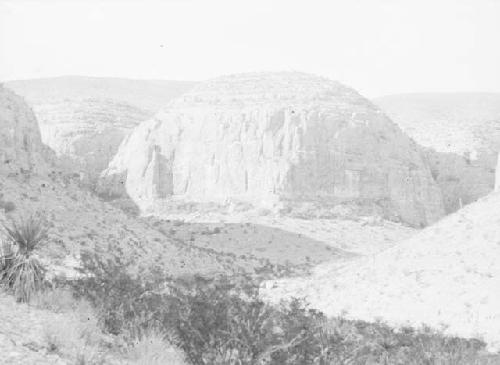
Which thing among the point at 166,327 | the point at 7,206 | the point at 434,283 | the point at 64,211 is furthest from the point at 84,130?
the point at 166,327

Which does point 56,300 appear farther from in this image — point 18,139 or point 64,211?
point 18,139

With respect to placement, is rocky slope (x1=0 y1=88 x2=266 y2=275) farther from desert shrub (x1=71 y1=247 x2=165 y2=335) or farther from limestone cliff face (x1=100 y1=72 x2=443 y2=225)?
limestone cliff face (x1=100 y1=72 x2=443 y2=225)

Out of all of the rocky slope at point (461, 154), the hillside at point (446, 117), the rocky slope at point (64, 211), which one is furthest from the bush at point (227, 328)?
the hillside at point (446, 117)

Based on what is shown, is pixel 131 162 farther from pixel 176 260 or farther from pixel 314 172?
pixel 176 260

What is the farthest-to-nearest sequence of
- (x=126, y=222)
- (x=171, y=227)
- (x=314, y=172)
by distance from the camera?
(x=314, y=172) → (x=171, y=227) → (x=126, y=222)

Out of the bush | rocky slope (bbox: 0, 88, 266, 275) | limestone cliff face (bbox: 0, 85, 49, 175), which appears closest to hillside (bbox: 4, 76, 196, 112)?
limestone cliff face (bbox: 0, 85, 49, 175)

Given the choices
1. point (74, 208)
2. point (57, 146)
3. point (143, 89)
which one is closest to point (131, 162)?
point (57, 146)
